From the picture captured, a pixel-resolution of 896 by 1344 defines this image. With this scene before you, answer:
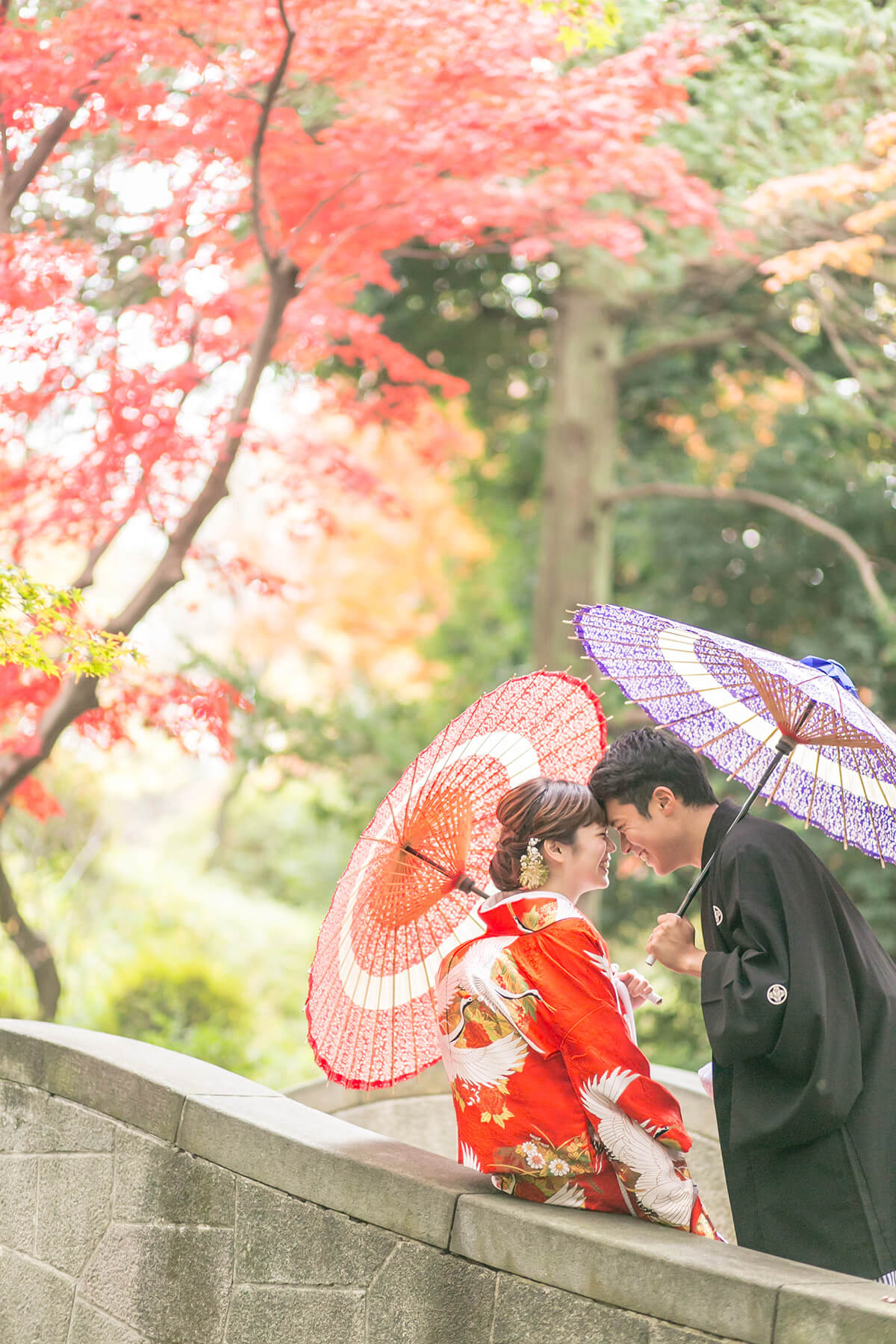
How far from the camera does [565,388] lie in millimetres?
8523

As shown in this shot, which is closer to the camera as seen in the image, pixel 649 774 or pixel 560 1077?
pixel 560 1077

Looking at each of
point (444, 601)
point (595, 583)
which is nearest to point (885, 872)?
point (595, 583)

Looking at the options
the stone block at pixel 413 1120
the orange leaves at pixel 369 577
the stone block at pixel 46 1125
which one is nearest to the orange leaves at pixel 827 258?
the stone block at pixel 413 1120

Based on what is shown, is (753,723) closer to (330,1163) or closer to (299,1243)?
(330,1163)

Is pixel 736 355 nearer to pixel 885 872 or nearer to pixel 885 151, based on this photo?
pixel 885 151

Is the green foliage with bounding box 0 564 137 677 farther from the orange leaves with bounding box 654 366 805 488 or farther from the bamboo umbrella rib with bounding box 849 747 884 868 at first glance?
the orange leaves with bounding box 654 366 805 488

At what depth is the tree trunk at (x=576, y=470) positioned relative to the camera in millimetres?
8391

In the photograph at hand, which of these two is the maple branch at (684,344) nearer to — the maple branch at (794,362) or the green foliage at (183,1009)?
the maple branch at (794,362)

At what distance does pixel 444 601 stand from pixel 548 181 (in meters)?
8.23

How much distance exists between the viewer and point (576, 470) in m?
8.47

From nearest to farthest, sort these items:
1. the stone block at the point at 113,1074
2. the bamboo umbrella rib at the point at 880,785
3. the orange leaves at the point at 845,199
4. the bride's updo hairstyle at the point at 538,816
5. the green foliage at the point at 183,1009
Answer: the bride's updo hairstyle at the point at 538,816 → the bamboo umbrella rib at the point at 880,785 → the stone block at the point at 113,1074 → the orange leaves at the point at 845,199 → the green foliage at the point at 183,1009

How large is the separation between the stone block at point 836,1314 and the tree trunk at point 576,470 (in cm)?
632

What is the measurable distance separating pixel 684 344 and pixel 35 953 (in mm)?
5445

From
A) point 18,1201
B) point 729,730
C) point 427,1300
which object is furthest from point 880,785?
point 18,1201
